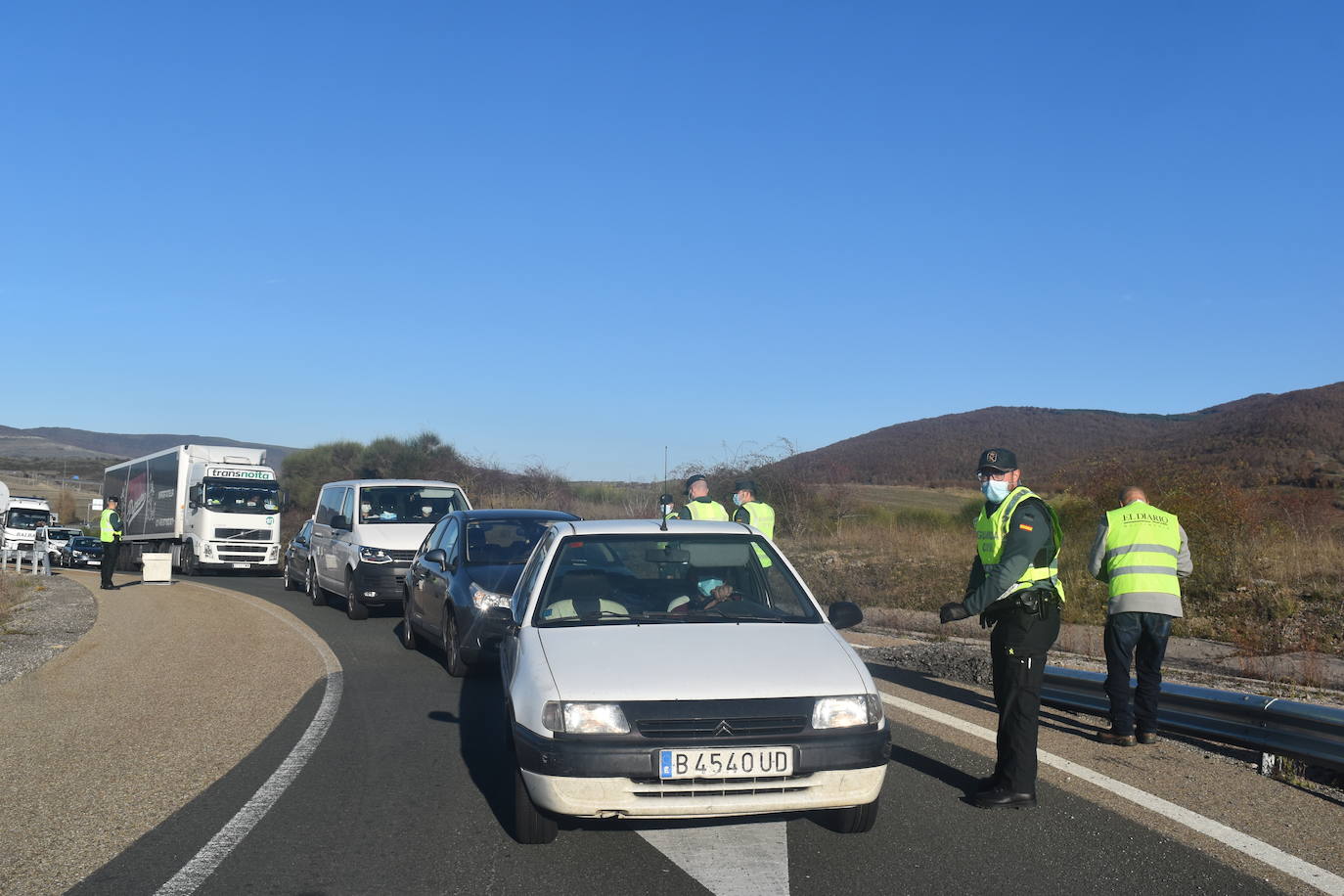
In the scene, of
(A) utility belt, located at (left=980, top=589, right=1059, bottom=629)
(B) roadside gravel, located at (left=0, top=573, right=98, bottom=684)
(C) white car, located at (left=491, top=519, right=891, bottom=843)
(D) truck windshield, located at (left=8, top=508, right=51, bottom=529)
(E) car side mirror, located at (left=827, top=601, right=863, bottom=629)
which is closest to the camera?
(C) white car, located at (left=491, top=519, right=891, bottom=843)

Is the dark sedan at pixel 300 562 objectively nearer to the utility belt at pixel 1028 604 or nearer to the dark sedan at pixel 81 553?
the utility belt at pixel 1028 604

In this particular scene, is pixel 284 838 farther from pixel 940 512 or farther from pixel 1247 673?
pixel 940 512

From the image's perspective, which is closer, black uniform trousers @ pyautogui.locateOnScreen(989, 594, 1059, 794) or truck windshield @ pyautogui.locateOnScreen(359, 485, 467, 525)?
black uniform trousers @ pyautogui.locateOnScreen(989, 594, 1059, 794)

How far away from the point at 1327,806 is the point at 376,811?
16.1ft

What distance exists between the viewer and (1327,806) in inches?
245

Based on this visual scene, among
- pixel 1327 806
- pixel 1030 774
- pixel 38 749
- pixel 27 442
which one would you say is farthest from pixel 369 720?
pixel 27 442

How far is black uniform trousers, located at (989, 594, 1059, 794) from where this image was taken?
603 centimetres

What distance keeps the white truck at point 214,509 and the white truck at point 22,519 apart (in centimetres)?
1181

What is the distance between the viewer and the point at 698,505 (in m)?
11.7

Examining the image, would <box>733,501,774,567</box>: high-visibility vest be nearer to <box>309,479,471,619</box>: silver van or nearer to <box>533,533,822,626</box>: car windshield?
<box>533,533,822,626</box>: car windshield

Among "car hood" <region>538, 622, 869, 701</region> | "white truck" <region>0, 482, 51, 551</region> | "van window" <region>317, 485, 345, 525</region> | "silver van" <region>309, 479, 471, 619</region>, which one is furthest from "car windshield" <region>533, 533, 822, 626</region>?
"white truck" <region>0, 482, 51, 551</region>

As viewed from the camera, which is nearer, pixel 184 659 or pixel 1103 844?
pixel 1103 844

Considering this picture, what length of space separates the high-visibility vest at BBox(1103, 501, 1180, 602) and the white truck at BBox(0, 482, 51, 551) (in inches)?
1644

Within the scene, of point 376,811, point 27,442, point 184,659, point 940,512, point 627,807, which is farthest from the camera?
point 27,442
